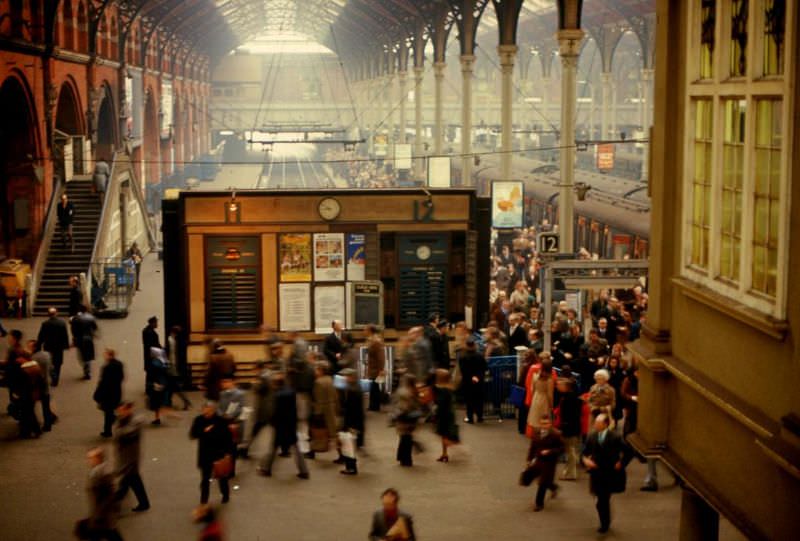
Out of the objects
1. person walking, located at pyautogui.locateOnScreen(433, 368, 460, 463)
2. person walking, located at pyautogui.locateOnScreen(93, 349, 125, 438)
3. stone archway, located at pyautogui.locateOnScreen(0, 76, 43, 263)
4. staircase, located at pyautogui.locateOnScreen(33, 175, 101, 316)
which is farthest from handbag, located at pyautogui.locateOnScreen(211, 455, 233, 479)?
stone archway, located at pyautogui.locateOnScreen(0, 76, 43, 263)

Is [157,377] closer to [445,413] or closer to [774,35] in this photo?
[445,413]

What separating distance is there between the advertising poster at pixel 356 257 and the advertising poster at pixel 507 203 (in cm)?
918

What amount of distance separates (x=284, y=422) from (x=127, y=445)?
2.50 metres

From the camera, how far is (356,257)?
1970 centimetres

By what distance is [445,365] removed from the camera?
1856 centimetres

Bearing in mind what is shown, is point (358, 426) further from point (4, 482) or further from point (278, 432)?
point (4, 482)

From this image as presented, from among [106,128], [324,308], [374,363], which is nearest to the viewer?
[374,363]

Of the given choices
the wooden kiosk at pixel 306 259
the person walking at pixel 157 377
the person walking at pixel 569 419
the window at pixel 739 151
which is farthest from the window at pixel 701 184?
the wooden kiosk at pixel 306 259

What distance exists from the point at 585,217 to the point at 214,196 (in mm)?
16654

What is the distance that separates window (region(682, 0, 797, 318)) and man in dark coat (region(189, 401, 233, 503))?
6593 mm

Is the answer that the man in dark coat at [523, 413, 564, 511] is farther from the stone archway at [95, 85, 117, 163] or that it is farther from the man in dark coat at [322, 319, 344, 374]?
the stone archway at [95, 85, 117, 163]

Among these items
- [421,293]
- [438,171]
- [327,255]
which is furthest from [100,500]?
[438,171]

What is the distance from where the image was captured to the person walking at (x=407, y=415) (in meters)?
14.3

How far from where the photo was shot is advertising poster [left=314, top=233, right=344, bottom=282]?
19.6m
